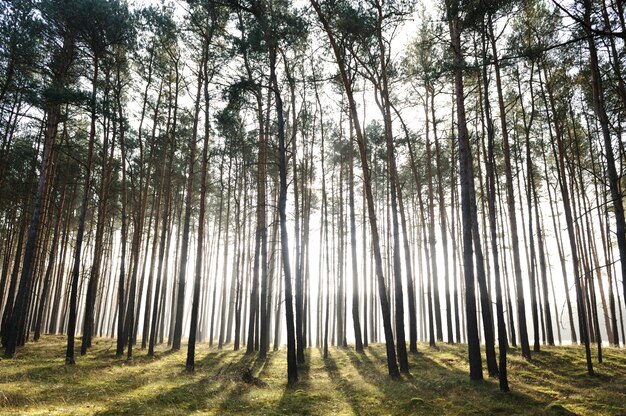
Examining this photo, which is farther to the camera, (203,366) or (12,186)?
(12,186)

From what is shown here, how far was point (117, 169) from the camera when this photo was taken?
1970 cm

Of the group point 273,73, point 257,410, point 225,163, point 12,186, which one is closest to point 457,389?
point 257,410

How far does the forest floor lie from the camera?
24.6ft

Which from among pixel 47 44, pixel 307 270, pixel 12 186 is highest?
pixel 47 44

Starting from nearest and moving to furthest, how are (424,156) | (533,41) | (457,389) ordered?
(457,389) < (533,41) < (424,156)

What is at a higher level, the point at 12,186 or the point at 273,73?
the point at 273,73

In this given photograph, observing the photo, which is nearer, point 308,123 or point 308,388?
point 308,388

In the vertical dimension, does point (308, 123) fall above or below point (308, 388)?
above

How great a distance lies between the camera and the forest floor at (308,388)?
7492 millimetres

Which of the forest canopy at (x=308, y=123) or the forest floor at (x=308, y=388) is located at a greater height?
the forest canopy at (x=308, y=123)

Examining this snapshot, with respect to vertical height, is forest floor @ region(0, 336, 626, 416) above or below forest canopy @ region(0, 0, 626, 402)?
below

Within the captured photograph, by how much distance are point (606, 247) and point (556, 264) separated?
3414 millimetres

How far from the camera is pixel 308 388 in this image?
10203mm

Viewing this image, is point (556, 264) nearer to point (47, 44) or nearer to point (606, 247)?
point (606, 247)
